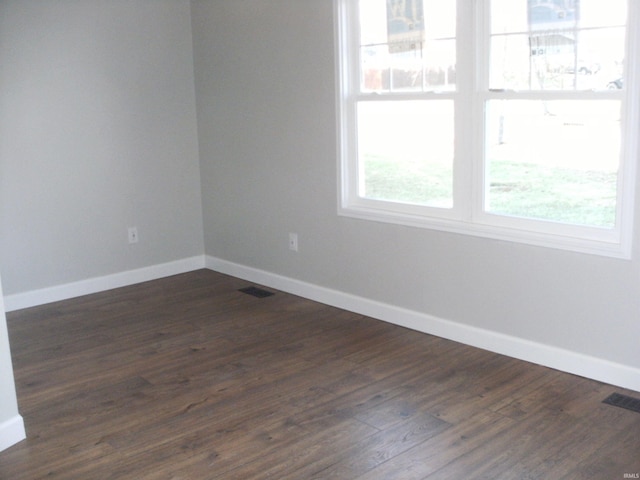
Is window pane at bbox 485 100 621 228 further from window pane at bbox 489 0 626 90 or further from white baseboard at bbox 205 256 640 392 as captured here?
white baseboard at bbox 205 256 640 392

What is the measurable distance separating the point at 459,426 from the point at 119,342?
209cm

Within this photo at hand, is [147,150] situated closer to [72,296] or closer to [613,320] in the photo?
[72,296]

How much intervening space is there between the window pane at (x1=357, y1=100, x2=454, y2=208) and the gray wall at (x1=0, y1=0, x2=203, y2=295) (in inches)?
69.1

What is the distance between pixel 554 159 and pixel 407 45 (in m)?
1.10

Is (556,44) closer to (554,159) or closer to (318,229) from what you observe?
(554,159)

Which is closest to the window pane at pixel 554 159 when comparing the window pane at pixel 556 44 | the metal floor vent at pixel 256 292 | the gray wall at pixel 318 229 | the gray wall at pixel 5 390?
the window pane at pixel 556 44

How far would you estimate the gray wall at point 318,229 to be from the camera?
335cm

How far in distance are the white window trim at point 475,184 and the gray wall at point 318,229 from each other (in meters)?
0.06

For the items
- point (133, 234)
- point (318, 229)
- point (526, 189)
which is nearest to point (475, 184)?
point (526, 189)

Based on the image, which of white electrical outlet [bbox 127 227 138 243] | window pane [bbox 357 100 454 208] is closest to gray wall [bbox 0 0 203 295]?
white electrical outlet [bbox 127 227 138 243]

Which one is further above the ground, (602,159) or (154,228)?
(602,159)

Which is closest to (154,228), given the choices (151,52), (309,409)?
(151,52)

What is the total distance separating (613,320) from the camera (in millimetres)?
3229

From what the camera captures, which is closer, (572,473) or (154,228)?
(572,473)
